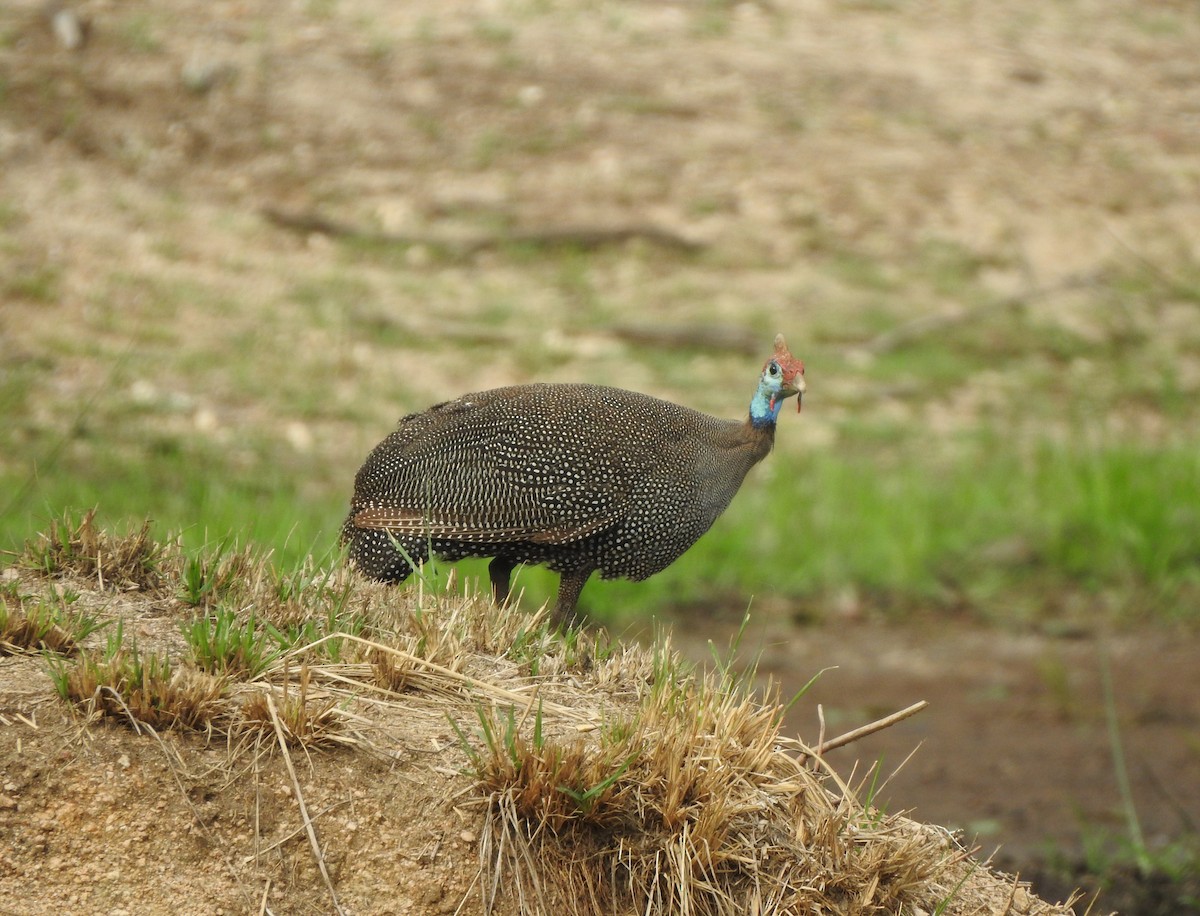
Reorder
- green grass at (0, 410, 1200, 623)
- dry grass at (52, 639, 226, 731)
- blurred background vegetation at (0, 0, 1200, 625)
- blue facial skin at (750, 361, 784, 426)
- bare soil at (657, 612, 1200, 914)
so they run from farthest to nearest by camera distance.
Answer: blurred background vegetation at (0, 0, 1200, 625) → green grass at (0, 410, 1200, 623) → bare soil at (657, 612, 1200, 914) → blue facial skin at (750, 361, 784, 426) → dry grass at (52, 639, 226, 731)

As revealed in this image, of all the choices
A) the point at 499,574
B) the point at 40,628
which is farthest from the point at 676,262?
the point at 40,628

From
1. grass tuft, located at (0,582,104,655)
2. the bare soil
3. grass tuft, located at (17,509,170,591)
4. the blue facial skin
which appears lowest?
the bare soil

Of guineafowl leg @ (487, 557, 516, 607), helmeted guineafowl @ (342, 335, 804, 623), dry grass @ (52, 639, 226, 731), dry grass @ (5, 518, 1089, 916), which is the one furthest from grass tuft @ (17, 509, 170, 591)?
guineafowl leg @ (487, 557, 516, 607)

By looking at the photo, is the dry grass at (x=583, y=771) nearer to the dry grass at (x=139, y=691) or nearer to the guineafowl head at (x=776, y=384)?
the dry grass at (x=139, y=691)

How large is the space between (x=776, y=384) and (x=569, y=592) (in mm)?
801

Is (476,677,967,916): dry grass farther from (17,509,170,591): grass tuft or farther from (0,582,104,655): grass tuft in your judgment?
(17,509,170,591): grass tuft

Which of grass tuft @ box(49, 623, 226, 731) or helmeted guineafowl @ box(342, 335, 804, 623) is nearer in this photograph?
grass tuft @ box(49, 623, 226, 731)

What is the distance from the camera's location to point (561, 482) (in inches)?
166

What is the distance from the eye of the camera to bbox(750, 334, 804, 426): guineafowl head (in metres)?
4.28

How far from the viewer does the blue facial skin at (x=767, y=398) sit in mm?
4309

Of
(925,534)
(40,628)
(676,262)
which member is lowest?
(925,534)

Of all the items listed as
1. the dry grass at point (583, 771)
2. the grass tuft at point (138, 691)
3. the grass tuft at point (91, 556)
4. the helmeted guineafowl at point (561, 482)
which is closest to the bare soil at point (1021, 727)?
the helmeted guineafowl at point (561, 482)

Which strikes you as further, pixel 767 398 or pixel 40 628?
pixel 767 398

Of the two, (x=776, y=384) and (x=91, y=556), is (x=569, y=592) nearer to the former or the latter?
(x=776, y=384)
